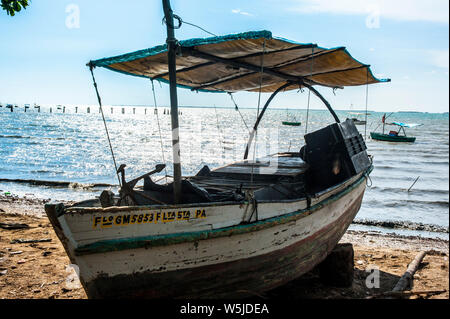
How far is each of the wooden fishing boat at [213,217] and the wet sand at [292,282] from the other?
712 millimetres

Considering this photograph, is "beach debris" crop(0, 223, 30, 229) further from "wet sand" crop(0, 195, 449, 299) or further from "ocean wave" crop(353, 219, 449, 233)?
"ocean wave" crop(353, 219, 449, 233)

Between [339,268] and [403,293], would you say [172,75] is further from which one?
[403,293]

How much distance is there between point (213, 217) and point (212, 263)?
1.95ft

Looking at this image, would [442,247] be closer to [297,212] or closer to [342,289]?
[342,289]

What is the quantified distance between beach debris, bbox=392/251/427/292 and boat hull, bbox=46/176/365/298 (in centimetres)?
192

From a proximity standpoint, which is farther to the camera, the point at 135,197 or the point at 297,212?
the point at 297,212

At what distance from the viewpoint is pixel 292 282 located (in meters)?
6.27

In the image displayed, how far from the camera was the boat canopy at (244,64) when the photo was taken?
4.76 m
